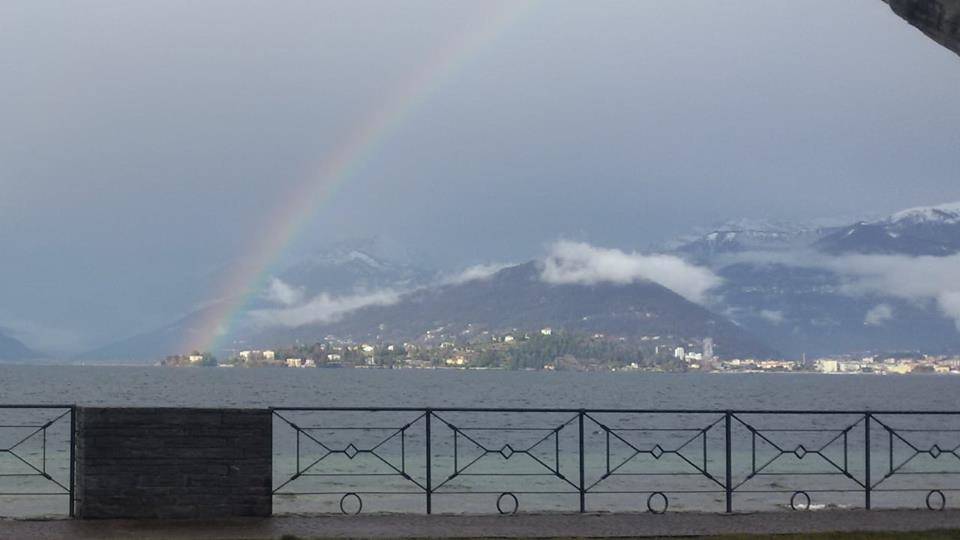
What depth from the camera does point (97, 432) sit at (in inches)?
514

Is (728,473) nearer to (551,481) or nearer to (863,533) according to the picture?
(863,533)

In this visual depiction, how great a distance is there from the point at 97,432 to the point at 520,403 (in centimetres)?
7626

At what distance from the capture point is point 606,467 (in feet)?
74.0

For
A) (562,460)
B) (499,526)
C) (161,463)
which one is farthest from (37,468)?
(562,460)

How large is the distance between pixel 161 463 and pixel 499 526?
11.2ft

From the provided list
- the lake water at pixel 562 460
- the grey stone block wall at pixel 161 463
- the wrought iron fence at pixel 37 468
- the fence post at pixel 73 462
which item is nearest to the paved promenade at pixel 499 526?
the grey stone block wall at pixel 161 463

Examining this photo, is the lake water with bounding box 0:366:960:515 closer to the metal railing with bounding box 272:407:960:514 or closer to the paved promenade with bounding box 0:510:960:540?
the metal railing with bounding box 272:407:960:514

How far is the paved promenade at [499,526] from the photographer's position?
12.3 metres

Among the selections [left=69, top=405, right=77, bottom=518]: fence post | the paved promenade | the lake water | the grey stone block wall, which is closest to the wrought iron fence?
[left=69, top=405, right=77, bottom=518]: fence post

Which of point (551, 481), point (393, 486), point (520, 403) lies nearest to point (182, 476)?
point (393, 486)

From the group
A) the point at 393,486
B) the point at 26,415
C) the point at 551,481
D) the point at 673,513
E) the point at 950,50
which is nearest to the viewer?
the point at 950,50

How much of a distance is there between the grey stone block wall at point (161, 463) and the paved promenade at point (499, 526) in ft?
0.73

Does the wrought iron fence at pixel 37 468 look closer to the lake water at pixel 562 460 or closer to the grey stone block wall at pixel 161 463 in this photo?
the lake water at pixel 562 460

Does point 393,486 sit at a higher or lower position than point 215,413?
lower
